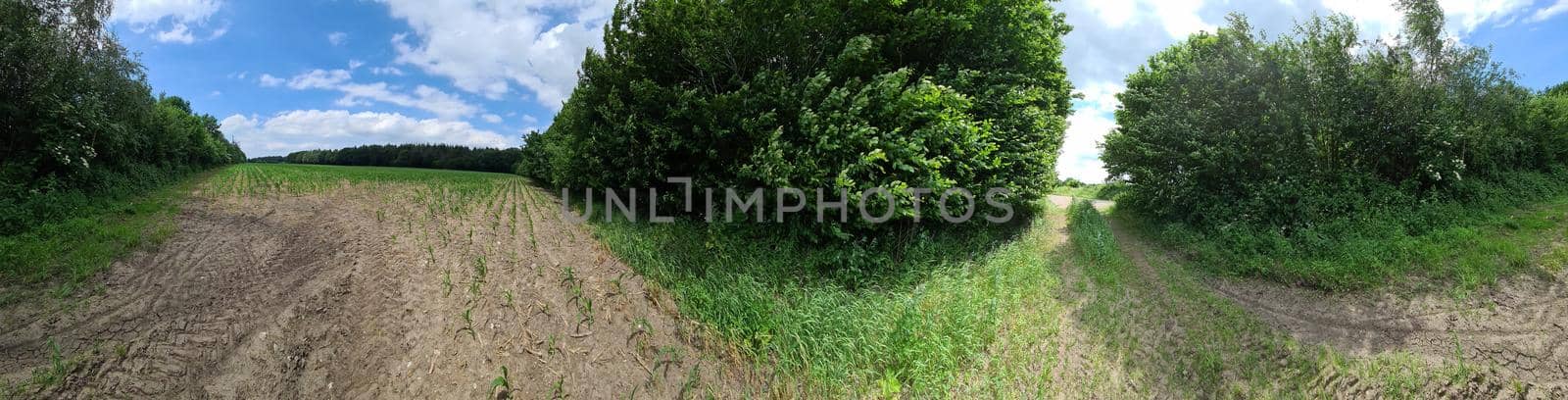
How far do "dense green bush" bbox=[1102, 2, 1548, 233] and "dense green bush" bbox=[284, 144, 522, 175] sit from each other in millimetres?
58758

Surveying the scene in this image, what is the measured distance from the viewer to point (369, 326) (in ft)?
18.4

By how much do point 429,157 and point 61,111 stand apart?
6125 centimetres

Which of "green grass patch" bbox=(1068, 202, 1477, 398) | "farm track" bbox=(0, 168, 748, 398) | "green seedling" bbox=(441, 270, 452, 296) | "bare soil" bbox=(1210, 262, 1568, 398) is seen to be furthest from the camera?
"green seedling" bbox=(441, 270, 452, 296)

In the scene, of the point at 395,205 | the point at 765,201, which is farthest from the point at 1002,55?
the point at 395,205

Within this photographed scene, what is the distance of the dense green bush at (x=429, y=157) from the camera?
6094cm

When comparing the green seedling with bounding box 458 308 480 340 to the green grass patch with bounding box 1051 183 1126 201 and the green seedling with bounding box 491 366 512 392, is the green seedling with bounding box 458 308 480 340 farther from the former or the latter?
the green grass patch with bounding box 1051 183 1126 201

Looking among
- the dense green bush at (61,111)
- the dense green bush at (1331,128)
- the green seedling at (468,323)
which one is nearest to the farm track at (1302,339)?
the dense green bush at (1331,128)

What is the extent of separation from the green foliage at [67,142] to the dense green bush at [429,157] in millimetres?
43615

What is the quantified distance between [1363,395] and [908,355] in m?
4.84

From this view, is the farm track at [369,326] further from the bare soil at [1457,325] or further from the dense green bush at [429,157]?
the dense green bush at [429,157]

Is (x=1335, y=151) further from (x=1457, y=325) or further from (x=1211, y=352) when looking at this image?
(x=1211, y=352)

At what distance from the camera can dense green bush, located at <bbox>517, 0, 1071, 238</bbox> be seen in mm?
7379

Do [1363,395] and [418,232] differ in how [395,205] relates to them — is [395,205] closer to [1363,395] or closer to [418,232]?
[418,232]

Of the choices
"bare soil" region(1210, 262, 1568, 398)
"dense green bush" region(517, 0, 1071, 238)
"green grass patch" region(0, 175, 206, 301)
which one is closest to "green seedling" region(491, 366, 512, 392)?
"dense green bush" region(517, 0, 1071, 238)
